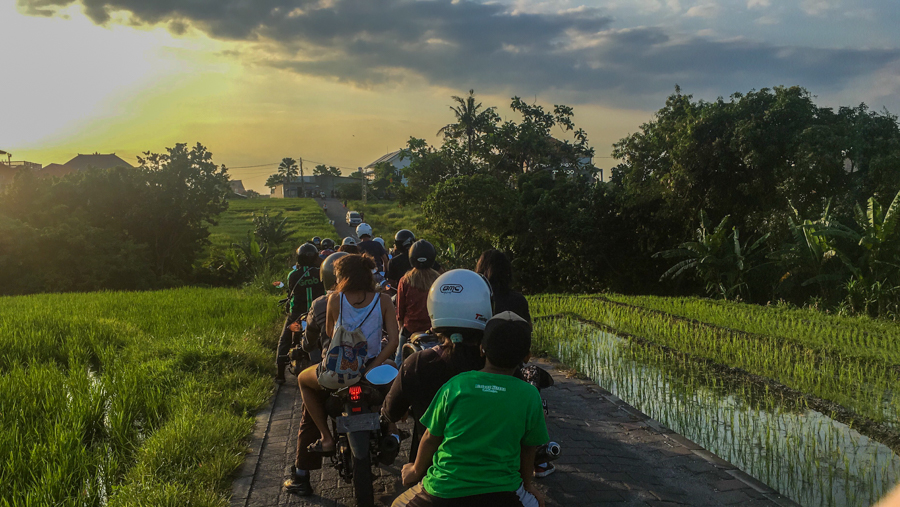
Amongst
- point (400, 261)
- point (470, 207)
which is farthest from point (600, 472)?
point (470, 207)

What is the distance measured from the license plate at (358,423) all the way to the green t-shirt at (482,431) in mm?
1285

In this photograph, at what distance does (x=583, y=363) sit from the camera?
8.96 m

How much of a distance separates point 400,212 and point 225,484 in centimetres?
5096

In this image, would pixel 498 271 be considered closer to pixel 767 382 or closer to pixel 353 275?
pixel 353 275

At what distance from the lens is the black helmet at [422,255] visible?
564 cm

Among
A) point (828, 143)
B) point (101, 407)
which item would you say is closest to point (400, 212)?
point (828, 143)

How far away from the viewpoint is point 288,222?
47031 mm

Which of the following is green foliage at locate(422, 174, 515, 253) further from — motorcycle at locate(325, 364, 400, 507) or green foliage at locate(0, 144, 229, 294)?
motorcycle at locate(325, 364, 400, 507)

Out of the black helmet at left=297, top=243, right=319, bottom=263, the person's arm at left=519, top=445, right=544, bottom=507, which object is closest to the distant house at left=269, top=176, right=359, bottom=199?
the black helmet at left=297, top=243, right=319, bottom=263

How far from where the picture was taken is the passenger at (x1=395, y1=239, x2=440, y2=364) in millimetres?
5547

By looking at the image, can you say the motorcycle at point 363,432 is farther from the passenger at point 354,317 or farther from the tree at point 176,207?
the tree at point 176,207

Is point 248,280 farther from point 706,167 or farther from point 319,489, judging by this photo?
point 319,489

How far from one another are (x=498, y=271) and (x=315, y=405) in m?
1.63

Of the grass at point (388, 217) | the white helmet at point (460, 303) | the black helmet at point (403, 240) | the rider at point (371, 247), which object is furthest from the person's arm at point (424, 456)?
the grass at point (388, 217)
